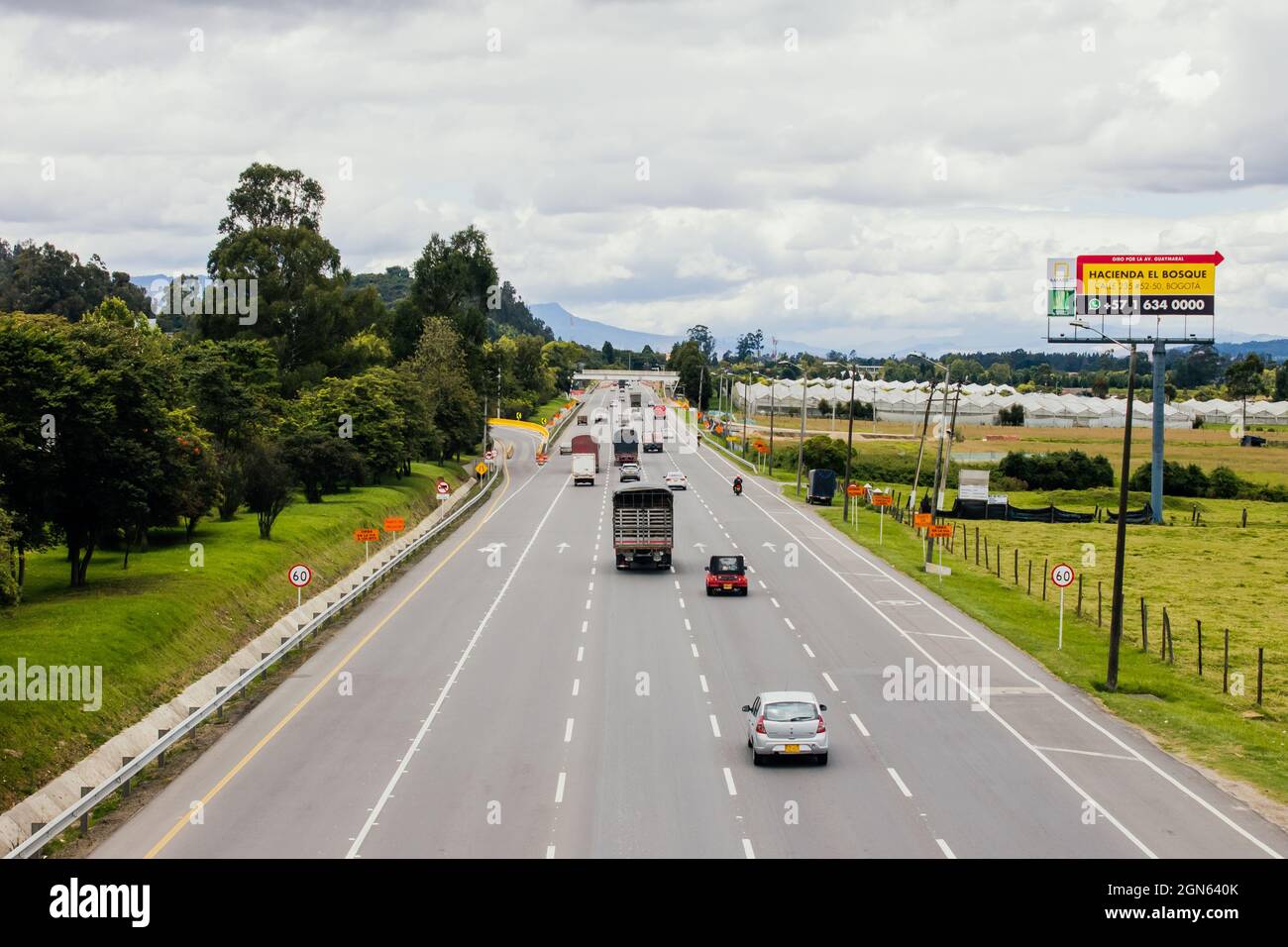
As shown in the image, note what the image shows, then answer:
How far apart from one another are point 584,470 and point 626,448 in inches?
527

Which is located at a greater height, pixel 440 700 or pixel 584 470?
pixel 584 470

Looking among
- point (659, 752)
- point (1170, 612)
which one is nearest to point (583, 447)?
point (1170, 612)

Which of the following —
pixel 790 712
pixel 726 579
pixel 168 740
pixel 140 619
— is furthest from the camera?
pixel 726 579

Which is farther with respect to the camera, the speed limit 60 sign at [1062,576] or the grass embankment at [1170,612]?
the speed limit 60 sign at [1062,576]

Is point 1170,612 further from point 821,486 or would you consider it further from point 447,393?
point 447,393

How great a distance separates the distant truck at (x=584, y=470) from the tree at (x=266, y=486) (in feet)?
130

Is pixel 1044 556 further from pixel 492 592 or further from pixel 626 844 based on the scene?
pixel 626 844

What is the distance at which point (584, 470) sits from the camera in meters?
98.3

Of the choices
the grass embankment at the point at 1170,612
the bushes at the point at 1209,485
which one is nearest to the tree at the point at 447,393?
the grass embankment at the point at 1170,612

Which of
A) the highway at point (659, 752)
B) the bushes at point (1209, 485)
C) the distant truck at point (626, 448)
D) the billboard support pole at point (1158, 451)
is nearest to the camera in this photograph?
the highway at point (659, 752)

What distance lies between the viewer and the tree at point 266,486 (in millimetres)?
57594

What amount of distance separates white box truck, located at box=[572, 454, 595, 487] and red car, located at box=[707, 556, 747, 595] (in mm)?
47929

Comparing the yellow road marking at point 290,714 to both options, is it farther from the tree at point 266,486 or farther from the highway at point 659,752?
the tree at point 266,486

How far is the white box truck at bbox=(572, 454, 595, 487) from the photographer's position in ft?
323
